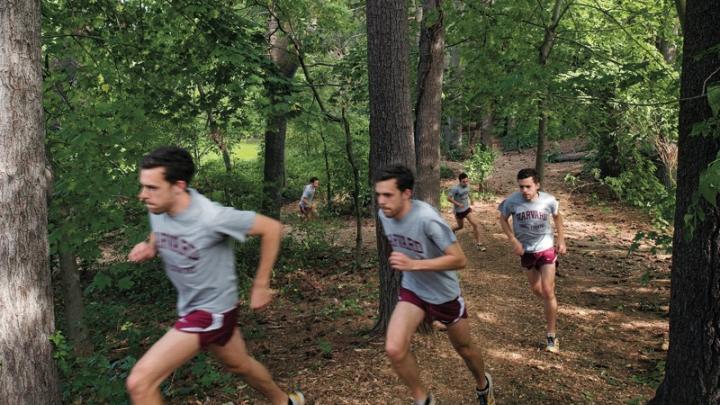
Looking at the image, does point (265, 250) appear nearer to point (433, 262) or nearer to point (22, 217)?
point (433, 262)

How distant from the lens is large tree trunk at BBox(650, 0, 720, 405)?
11.3 ft

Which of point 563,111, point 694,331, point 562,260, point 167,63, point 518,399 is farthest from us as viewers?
point 562,260

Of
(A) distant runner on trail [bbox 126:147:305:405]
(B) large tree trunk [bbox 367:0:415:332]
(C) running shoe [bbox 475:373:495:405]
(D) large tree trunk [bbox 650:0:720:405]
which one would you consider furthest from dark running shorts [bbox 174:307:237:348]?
(D) large tree trunk [bbox 650:0:720:405]

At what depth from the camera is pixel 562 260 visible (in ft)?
35.4

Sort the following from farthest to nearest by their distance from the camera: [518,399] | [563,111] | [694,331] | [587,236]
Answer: [587,236] → [563,111] → [518,399] → [694,331]

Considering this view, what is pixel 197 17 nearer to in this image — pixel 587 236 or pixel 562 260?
pixel 562 260

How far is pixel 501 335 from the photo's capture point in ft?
21.7

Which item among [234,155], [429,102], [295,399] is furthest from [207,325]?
[234,155]

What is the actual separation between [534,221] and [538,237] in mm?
198

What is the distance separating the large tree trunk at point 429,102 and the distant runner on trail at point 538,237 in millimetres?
1666

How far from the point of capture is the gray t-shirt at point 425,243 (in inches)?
147

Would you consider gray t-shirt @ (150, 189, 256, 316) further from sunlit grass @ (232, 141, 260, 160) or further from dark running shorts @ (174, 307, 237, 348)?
sunlit grass @ (232, 141, 260, 160)

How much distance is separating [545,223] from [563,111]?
172 inches

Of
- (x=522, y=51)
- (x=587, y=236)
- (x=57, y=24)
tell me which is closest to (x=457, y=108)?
(x=522, y=51)
